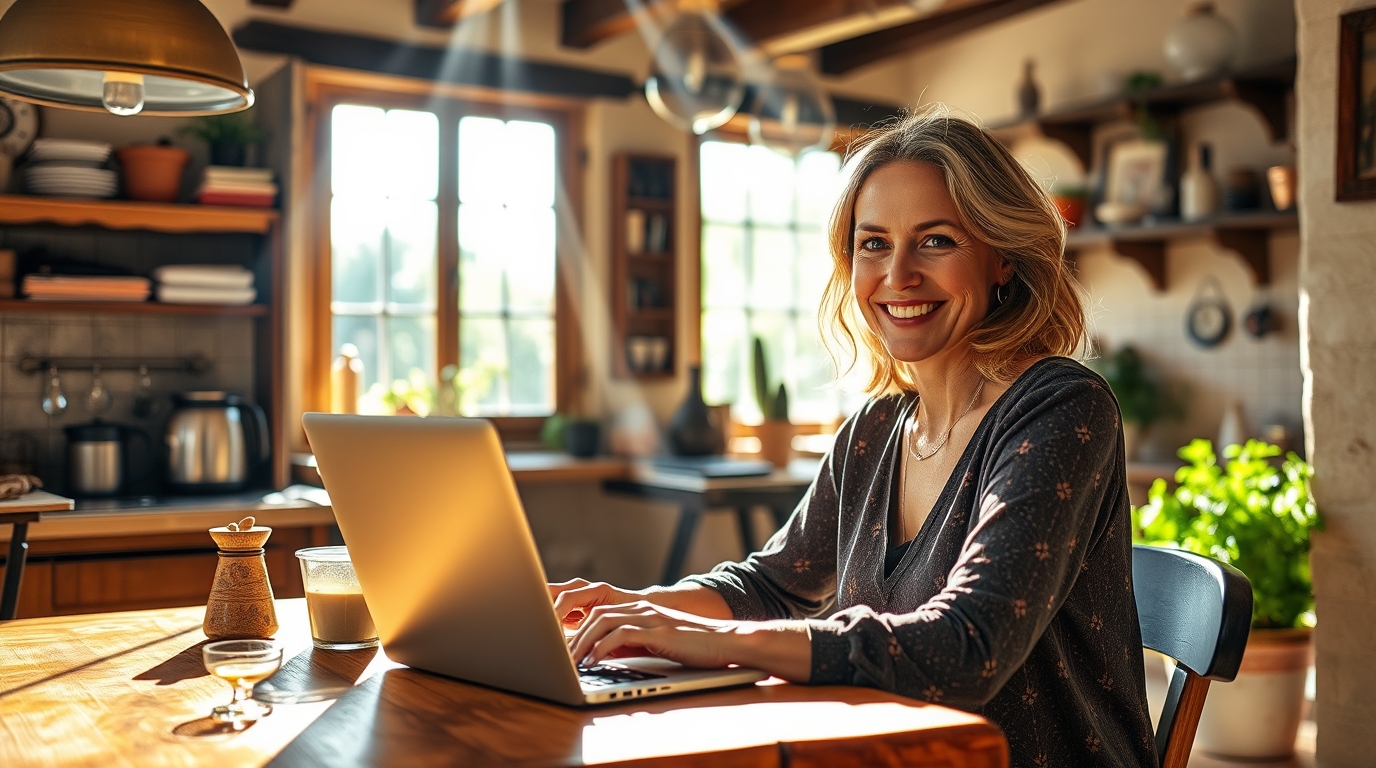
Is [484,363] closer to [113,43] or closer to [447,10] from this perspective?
[447,10]

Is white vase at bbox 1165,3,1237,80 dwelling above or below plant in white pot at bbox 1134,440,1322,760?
above

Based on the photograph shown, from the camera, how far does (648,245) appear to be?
496 centimetres

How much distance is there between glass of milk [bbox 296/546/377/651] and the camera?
136 cm

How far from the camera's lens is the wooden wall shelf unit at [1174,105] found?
13.6 feet

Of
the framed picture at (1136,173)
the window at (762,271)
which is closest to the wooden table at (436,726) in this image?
the framed picture at (1136,173)

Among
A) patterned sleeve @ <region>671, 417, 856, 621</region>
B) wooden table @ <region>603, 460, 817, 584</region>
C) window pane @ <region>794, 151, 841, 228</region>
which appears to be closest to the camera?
patterned sleeve @ <region>671, 417, 856, 621</region>

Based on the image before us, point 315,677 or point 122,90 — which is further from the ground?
point 122,90

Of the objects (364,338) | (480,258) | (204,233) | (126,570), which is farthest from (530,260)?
(126,570)

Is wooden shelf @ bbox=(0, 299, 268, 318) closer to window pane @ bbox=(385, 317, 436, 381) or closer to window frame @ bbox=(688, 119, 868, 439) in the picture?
Answer: window pane @ bbox=(385, 317, 436, 381)

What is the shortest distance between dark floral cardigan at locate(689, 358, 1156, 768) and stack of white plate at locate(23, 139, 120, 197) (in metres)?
2.62

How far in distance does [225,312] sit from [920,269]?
2616 millimetres

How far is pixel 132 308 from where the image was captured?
3.47 metres

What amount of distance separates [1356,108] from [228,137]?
292 centimetres

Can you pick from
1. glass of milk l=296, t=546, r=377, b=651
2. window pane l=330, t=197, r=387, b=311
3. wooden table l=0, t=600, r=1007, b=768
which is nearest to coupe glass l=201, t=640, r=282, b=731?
wooden table l=0, t=600, r=1007, b=768
